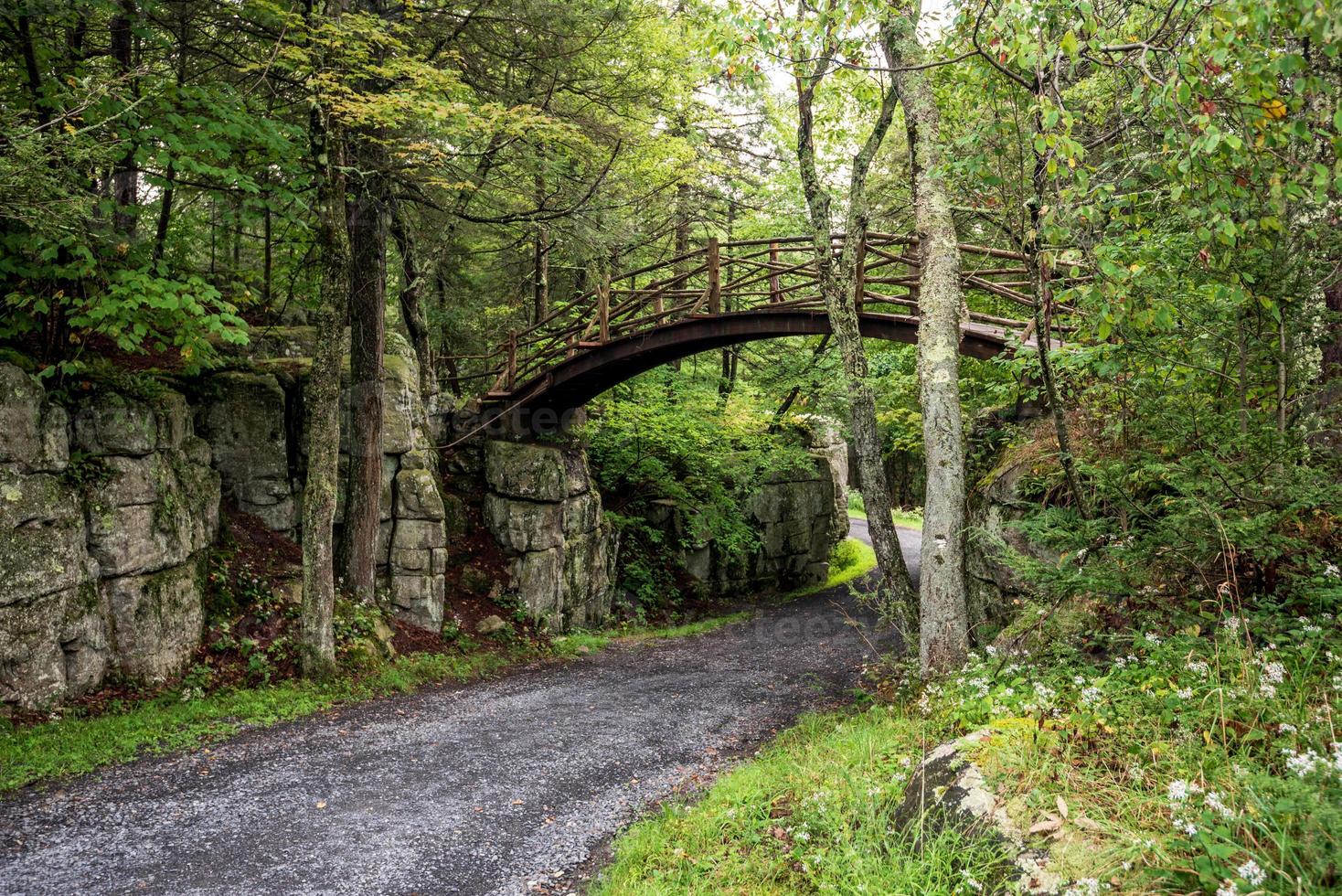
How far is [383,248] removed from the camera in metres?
11.3

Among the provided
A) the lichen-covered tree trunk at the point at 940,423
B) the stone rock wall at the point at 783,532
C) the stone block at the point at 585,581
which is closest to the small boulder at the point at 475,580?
the stone block at the point at 585,581

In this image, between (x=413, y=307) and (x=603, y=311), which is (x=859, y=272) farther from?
(x=413, y=307)

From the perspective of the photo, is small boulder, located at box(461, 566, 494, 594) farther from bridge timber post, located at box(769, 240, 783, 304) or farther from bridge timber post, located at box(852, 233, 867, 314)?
bridge timber post, located at box(852, 233, 867, 314)

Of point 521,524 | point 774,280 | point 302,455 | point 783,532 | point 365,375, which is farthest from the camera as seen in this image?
point 783,532

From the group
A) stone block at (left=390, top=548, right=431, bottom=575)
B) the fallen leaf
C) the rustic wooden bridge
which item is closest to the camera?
the fallen leaf

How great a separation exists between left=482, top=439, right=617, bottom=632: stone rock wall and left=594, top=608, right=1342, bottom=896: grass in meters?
8.21

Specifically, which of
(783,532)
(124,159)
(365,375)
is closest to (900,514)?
(783,532)

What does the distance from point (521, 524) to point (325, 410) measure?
502 centimetres

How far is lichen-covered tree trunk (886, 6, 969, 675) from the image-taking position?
23.6ft

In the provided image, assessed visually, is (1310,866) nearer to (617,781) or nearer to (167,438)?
(617,781)

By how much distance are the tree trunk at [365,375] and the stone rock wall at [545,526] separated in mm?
2775

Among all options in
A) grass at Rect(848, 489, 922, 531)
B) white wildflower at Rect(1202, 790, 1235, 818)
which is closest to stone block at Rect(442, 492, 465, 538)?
white wildflower at Rect(1202, 790, 1235, 818)

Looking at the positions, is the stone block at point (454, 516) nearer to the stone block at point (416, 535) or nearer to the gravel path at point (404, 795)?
the stone block at point (416, 535)

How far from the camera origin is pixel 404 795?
6402 mm
